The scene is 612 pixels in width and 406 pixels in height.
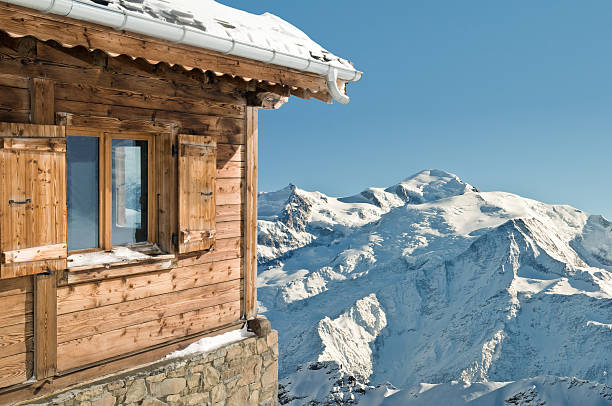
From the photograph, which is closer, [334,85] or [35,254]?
[35,254]

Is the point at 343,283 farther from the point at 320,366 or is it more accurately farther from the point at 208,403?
the point at 208,403

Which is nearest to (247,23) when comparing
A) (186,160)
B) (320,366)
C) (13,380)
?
(186,160)

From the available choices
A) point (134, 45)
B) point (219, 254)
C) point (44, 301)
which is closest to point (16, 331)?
point (44, 301)

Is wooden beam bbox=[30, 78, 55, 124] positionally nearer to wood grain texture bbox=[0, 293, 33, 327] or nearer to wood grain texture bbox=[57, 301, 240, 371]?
wood grain texture bbox=[0, 293, 33, 327]

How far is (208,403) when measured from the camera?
4.69 meters

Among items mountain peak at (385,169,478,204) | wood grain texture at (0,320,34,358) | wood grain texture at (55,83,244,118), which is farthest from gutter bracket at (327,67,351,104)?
mountain peak at (385,169,478,204)

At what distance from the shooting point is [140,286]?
4.27m

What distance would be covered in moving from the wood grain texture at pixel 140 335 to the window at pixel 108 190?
2.45 feet

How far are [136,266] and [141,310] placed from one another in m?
0.44

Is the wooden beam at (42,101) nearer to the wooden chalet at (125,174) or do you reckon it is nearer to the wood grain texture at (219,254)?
the wooden chalet at (125,174)

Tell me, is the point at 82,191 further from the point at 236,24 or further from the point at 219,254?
the point at 236,24

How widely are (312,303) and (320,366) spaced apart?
61170 mm

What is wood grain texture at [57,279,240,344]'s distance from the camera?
A: 387 centimetres

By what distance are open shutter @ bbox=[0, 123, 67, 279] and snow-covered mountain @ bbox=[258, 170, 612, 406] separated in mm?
56870
